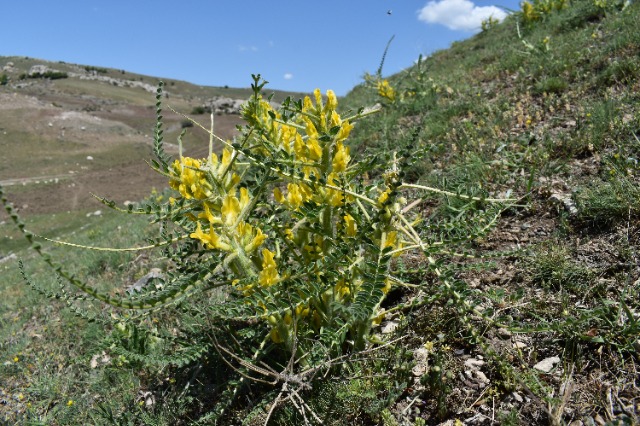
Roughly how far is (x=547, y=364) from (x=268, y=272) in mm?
1112

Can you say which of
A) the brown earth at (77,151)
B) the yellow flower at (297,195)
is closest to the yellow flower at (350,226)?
the yellow flower at (297,195)

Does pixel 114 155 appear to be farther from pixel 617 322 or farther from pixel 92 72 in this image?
pixel 92 72

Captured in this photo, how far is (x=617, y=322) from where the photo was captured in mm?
1587

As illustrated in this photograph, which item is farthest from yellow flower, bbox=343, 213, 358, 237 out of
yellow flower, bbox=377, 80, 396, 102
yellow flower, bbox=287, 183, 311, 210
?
yellow flower, bbox=377, 80, 396, 102

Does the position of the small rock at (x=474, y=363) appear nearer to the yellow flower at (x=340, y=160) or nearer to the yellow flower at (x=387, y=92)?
the yellow flower at (x=340, y=160)

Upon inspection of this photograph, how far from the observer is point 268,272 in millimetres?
1512

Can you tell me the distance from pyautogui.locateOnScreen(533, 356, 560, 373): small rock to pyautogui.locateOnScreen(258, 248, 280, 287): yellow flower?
3.43 feet

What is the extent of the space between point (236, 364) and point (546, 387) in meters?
1.28

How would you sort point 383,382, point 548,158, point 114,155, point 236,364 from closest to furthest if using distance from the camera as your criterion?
1. point 383,382
2. point 236,364
3. point 548,158
4. point 114,155

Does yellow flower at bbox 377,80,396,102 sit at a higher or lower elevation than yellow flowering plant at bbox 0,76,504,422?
higher

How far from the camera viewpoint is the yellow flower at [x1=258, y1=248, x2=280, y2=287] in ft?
4.91

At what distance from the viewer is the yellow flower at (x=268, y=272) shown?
4.91 feet

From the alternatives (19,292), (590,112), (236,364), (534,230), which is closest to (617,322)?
(534,230)

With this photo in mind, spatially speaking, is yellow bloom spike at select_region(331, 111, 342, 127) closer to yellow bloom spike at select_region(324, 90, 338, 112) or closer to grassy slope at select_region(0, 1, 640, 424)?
yellow bloom spike at select_region(324, 90, 338, 112)
